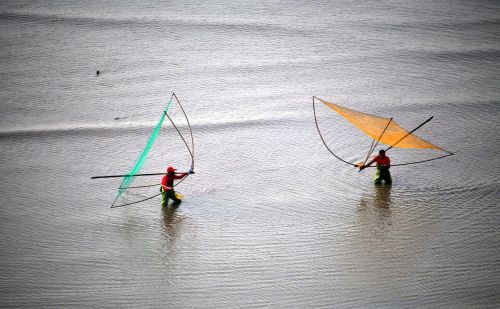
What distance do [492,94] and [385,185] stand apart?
4.63 feet

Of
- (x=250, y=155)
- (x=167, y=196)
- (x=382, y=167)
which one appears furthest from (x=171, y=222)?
(x=382, y=167)

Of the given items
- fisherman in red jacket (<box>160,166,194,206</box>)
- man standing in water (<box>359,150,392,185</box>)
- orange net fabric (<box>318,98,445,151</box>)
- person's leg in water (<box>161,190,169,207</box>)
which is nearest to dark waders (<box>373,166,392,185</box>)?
man standing in water (<box>359,150,392,185</box>)

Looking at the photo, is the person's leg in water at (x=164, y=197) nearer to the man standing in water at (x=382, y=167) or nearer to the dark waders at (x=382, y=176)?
the man standing in water at (x=382, y=167)

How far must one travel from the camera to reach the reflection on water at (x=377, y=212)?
2961 mm

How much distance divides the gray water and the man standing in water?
0.06m

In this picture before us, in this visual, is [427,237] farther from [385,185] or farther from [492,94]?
[492,94]

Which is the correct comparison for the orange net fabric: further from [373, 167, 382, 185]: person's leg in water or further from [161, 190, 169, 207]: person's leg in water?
[161, 190, 169, 207]: person's leg in water

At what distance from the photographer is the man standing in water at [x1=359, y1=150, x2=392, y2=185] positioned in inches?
124

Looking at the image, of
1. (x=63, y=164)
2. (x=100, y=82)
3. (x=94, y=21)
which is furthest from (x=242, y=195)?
(x=94, y=21)

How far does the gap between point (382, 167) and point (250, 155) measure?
887 millimetres

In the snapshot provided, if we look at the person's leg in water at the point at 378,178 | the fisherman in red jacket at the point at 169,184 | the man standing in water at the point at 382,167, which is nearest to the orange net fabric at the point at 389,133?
the man standing in water at the point at 382,167

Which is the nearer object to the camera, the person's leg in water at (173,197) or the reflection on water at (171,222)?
the reflection on water at (171,222)

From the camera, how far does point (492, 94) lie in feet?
13.2

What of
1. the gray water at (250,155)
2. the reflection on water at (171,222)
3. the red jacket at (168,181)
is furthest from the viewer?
the red jacket at (168,181)
